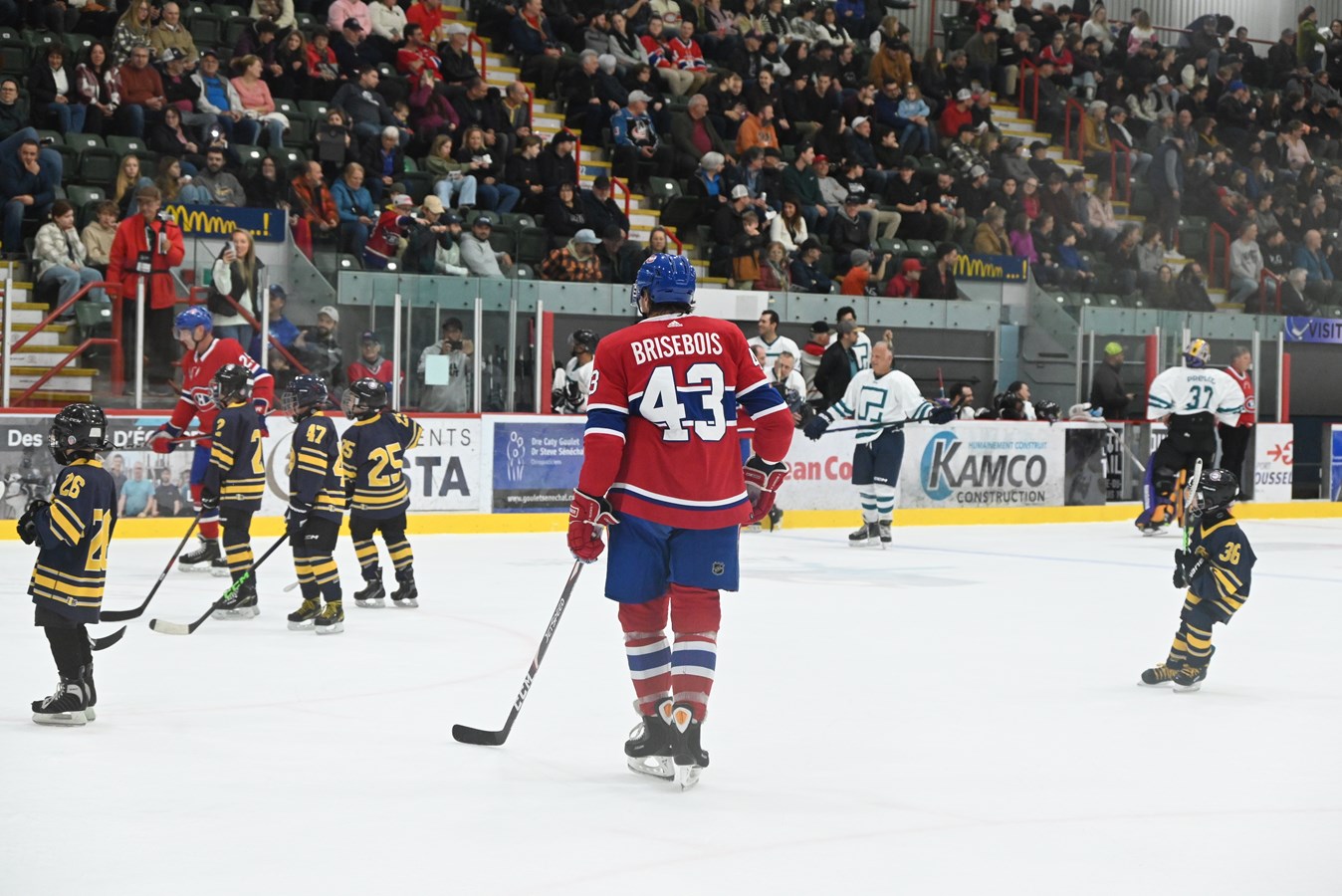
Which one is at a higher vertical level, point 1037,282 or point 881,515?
point 1037,282

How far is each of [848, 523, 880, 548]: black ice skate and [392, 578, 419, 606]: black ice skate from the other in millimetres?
4547

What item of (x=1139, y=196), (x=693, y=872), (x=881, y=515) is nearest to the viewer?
(x=693, y=872)

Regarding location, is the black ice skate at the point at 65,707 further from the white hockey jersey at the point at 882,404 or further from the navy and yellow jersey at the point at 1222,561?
the white hockey jersey at the point at 882,404

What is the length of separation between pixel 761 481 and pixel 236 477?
12.2 feet

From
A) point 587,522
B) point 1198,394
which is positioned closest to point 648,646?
point 587,522

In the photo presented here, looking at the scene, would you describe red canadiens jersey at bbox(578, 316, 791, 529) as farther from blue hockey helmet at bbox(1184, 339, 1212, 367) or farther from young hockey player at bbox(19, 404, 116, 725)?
blue hockey helmet at bbox(1184, 339, 1212, 367)

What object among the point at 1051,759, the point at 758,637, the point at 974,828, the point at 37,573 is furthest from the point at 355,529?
the point at 974,828

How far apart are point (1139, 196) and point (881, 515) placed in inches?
403

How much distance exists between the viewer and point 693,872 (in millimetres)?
3203

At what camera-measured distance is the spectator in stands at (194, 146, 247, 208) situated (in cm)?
1213

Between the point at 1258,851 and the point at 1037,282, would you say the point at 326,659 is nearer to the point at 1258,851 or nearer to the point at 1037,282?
the point at 1258,851

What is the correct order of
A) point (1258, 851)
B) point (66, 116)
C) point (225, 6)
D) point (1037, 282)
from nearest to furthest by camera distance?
point (1258, 851) → point (66, 116) → point (225, 6) → point (1037, 282)

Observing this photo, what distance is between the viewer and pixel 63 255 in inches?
437

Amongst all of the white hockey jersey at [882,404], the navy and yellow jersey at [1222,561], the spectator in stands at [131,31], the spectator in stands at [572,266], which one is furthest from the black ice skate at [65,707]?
the spectator in stands at [131,31]
